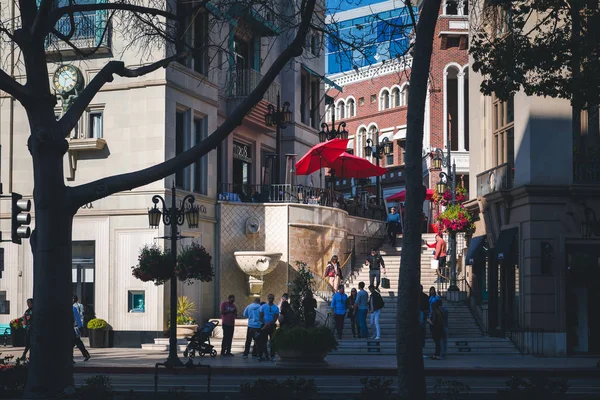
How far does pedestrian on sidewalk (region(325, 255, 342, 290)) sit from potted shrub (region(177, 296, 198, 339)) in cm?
529

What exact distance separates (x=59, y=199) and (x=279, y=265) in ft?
74.0

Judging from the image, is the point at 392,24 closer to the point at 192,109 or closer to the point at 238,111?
the point at 238,111

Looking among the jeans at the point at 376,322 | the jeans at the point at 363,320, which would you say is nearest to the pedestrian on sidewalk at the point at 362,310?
the jeans at the point at 363,320

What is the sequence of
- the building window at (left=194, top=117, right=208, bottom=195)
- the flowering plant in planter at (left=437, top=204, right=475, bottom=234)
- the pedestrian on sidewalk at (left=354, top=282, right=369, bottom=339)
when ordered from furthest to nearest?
the building window at (left=194, top=117, right=208, bottom=195)
the flowering plant in planter at (left=437, top=204, right=475, bottom=234)
the pedestrian on sidewalk at (left=354, top=282, right=369, bottom=339)

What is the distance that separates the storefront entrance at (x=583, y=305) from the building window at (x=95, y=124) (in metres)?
15.8

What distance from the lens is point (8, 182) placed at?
35.9 m

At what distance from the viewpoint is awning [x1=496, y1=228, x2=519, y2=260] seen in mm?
30906

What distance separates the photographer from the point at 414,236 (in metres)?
13.8

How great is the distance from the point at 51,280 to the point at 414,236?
531 centimetres

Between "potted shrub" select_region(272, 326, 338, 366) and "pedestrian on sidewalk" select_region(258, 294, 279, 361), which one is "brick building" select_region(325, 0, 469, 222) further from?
"potted shrub" select_region(272, 326, 338, 366)

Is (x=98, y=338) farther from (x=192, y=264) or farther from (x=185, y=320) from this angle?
(x=192, y=264)

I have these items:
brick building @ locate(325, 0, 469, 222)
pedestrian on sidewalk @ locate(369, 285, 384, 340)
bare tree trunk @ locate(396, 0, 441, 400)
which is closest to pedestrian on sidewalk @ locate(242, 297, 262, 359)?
pedestrian on sidewalk @ locate(369, 285, 384, 340)

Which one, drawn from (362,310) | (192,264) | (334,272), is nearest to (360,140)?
(334,272)

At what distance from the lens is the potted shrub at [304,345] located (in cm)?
2592
